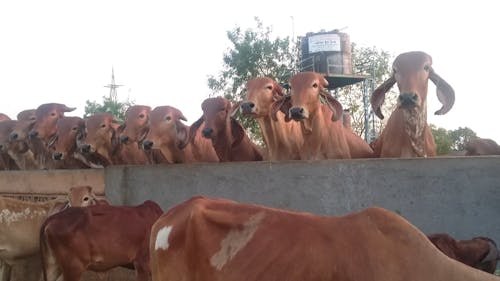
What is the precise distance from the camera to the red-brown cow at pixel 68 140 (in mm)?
9562

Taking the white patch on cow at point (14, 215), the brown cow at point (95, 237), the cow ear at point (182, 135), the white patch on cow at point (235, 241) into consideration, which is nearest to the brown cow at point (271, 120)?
the cow ear at point (182, 135)

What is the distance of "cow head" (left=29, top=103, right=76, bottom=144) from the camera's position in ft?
33.7

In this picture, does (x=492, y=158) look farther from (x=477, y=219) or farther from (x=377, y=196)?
(x=377, y=196)

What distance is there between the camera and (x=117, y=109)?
38.8 meters

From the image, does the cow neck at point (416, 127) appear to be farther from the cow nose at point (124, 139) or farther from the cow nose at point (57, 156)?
the cow nose at point (57, 156)

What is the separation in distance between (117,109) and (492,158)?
3539cm

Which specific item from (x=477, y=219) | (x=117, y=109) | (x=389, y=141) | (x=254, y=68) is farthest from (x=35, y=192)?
(x=117, y=109)

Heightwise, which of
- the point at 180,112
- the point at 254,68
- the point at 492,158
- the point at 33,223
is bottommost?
the point at 33,223

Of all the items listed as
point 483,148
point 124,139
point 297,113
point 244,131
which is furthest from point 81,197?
point 483,148

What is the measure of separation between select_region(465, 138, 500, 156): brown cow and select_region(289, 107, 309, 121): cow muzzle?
2100mm

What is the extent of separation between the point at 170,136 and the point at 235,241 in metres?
5.40

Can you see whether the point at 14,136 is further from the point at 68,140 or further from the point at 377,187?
the point at 377,187

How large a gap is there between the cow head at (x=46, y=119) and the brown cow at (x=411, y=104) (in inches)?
221

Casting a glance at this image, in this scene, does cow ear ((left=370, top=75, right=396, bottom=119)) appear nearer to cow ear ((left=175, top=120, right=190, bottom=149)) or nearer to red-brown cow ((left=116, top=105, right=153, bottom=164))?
cow ear ((left=175, top=120, right=190, bottom=149))
